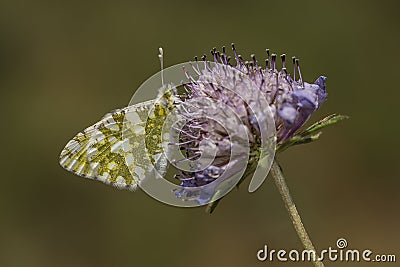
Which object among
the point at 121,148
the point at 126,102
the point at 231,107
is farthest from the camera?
the point at 126,102

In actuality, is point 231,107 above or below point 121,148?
above

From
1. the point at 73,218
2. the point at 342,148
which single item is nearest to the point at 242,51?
the point at 342,148

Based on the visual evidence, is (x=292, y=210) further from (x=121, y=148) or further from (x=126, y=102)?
(x=126, y=102)

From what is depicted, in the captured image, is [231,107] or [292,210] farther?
[231,107]

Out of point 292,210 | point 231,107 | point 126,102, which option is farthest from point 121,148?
point 126,102

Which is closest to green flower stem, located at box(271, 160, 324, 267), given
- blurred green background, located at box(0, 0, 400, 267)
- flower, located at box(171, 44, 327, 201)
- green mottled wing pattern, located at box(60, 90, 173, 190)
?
flower, located at box(171, 44, 327, 201)
